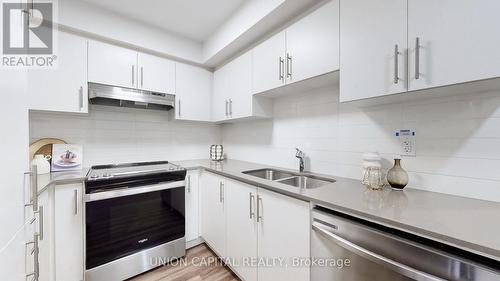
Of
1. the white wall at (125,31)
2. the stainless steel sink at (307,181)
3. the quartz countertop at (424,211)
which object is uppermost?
the white wall at (125,31)

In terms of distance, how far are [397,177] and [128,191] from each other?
1.95 metres

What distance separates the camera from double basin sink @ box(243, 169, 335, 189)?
1.52m

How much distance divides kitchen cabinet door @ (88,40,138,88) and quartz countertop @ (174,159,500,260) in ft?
5.82

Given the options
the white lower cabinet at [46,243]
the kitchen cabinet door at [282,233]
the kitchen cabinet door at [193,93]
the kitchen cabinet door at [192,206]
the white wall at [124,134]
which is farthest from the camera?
the kitchen cabinet door at [193,93]

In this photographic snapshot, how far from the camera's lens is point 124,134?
2148 mm

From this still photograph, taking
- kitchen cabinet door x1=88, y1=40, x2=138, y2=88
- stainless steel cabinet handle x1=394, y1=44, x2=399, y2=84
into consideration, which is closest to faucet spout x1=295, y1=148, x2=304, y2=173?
stainless steel cabinet handle x1=394, y1=44, x2=399, y2=84

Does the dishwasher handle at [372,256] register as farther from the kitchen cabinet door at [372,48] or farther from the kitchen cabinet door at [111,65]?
the kitchen cabinet door at [111,65]

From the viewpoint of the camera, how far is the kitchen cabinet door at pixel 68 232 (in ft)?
4.57

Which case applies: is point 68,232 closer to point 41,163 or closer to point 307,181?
point 41,163

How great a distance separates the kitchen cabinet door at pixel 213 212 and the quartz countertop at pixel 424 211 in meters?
0.76

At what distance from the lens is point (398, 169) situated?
1.12 m

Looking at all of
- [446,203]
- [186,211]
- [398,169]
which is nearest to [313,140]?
[398,169]

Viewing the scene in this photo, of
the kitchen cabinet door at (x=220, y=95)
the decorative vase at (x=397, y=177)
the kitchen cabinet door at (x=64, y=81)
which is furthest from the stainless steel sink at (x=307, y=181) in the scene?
the kitchen cabinet door at (x=64, y=81)

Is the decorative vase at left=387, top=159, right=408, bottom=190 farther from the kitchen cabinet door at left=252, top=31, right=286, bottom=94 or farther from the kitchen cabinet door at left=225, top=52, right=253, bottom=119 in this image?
the kitchen cabinet door at left=225, top=52, right=253, bottom=119
